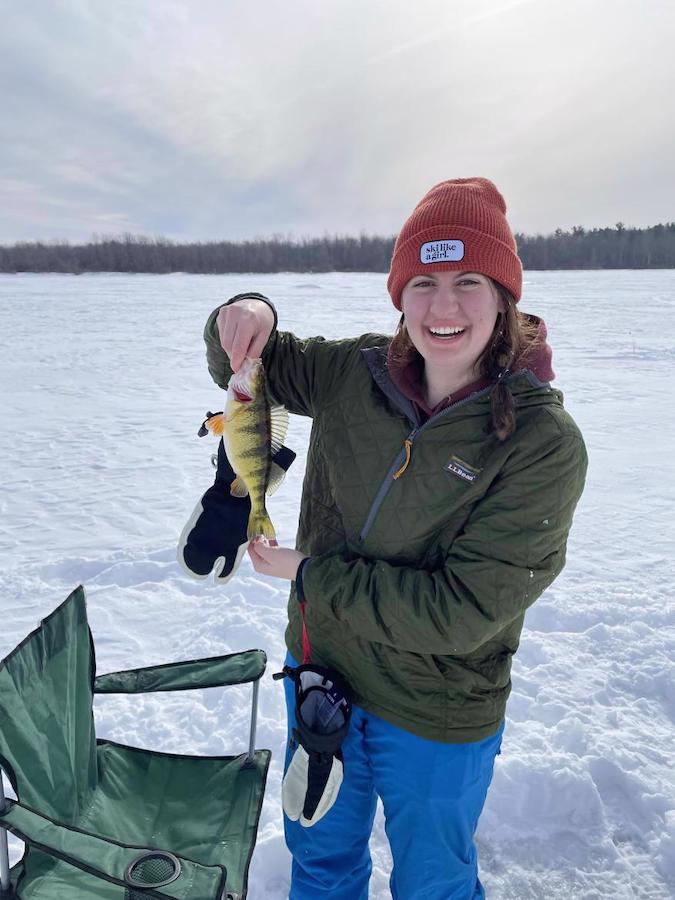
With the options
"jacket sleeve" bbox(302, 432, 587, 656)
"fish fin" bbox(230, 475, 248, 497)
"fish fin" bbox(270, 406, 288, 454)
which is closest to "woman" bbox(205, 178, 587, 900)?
"jacket sleeve" bbox(302, 432, 587, 656)

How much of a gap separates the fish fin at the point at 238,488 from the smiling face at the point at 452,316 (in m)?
0.71

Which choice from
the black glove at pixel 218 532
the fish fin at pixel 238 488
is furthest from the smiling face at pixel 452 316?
the fish fin at pixel 238 488

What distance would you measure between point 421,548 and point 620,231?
62789 mm

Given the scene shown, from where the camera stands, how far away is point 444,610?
152 centimetres

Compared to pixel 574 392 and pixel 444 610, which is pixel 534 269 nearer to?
pixel 574 392

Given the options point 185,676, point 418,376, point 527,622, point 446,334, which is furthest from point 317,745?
Result: point 527,622

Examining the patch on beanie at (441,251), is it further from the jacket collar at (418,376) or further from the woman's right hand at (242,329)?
the woman's right hand at (242,329)

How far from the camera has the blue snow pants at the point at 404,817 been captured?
171cm

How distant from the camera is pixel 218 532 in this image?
6.39 ft

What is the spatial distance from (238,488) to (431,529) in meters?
0.66

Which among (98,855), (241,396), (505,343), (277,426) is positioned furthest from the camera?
(277,426)

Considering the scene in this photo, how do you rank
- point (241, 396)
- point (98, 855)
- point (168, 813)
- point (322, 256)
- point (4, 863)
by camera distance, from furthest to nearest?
point (322, 256) → point (168, 813) → point (241, 396) → point (4, 863) → point (98, 855)

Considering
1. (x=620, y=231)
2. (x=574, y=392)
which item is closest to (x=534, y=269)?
(x=620, y=231)

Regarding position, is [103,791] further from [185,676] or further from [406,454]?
[406,454]
